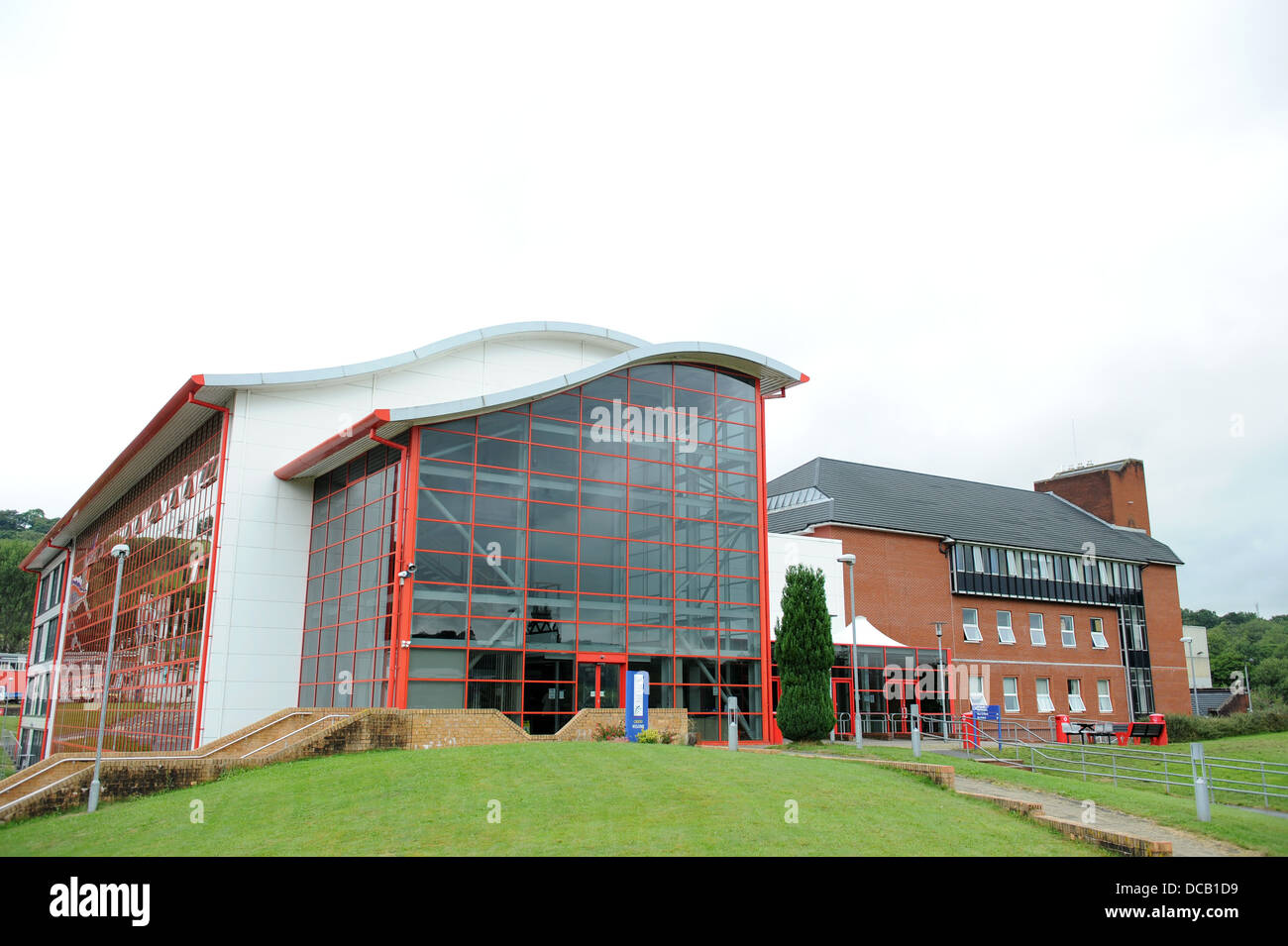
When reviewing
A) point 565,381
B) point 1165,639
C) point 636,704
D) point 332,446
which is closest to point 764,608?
point 636,704

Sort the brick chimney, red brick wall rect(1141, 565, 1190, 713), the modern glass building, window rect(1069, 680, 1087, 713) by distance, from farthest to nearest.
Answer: the brick chimney, red brick wall rect(1141, 565, 1190, 713), window rect(1069, 680, 1087, 713), the modern glass building

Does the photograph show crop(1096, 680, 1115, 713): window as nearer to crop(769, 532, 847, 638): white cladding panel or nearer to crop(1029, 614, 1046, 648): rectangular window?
crop(1029, 614, 1046, 648): rectangular window

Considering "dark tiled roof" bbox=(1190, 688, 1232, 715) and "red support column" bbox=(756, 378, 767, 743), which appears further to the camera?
"dark tiled roof" bbox=(1190, 688, 1232, 715)

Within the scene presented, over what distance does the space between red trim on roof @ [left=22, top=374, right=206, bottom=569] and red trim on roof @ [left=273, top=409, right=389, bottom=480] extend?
3.46m

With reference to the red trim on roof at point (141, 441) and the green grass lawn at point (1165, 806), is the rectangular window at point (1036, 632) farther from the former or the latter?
the red trim on roof at point (141, 441)

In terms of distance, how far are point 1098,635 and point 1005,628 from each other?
26.6 feet

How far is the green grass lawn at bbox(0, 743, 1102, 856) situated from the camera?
1281cm

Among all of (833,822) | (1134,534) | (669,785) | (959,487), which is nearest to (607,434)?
(669,785)

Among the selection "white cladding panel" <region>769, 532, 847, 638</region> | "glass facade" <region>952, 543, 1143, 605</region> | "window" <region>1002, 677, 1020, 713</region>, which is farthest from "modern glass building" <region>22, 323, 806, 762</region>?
"window" <region>1002, 677, 1020, 713</region>

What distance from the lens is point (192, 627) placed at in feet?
101

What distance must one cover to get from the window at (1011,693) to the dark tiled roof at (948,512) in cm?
618

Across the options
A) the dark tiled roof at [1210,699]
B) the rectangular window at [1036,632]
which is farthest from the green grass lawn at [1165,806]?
the dark tiled roof at [1210,699]

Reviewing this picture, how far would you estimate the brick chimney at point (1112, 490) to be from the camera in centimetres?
A: 5766
